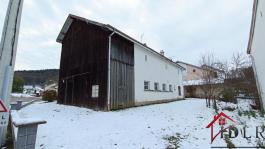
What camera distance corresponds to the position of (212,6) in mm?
13078

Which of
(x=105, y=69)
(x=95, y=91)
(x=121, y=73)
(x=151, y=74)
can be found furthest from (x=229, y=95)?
(x=95, y=91)

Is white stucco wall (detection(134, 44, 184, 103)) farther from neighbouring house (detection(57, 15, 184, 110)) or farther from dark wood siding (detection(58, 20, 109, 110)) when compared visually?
dark wood siding (detection(58, 20, 109, 110))

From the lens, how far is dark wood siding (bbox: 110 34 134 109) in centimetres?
1213

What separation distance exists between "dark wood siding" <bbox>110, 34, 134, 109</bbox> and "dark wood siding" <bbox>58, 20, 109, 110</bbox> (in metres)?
0.60

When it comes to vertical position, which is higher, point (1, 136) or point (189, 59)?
point (189, 59)

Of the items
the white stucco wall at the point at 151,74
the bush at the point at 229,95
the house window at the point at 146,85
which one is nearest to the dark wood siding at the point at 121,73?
the white stucco wall at the point at 151,74

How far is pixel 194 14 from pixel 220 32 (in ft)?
32.0

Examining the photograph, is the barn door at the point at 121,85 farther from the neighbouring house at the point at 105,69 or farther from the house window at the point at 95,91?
the house window at the point at 95,91

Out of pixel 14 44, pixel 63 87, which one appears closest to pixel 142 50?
pixel 63 87

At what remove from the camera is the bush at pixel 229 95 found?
13.7 metres

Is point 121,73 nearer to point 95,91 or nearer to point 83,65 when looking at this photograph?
point 95,91

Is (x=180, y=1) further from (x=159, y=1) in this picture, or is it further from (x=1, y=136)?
(x=1, y=136)

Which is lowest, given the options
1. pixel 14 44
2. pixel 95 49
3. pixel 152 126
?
pixel 152 126

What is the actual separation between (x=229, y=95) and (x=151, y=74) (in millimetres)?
7047
